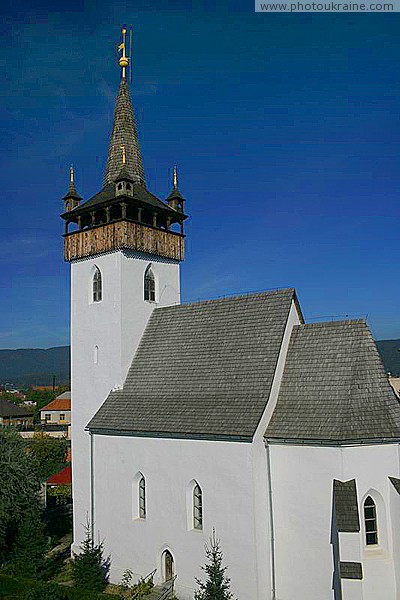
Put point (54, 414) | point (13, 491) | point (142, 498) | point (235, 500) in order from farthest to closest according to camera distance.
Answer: point (54, 414)
point (13, 491)
point (142, 498)
point (235, 500)

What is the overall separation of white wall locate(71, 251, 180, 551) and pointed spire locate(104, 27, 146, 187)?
4.49 metres

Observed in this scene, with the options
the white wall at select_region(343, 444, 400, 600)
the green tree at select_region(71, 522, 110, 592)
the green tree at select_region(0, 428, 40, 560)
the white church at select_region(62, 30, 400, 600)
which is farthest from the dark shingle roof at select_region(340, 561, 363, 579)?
the green tree at select_region(0, 428, 40, 560)

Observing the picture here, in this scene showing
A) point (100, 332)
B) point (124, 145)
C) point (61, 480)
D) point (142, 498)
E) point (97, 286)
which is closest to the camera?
point (142, 498)

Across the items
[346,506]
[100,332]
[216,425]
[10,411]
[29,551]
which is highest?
[10,411]

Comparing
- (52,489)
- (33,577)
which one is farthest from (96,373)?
(52,489)

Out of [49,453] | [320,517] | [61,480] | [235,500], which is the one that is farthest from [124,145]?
[49,453]

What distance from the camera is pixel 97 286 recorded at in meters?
26.0

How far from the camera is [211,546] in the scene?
1892 centimetres

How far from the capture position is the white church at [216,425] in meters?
17.5

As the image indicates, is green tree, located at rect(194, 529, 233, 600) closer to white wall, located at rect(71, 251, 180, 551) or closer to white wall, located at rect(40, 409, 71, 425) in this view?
white wall, located at rect(71, 251, 180, 551)

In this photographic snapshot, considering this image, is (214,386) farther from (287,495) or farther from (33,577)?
(33,577)

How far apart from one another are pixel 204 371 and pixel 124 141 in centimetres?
1244

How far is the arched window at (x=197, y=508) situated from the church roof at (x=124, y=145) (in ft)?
47.7

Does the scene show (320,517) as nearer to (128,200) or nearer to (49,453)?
(128,200)
